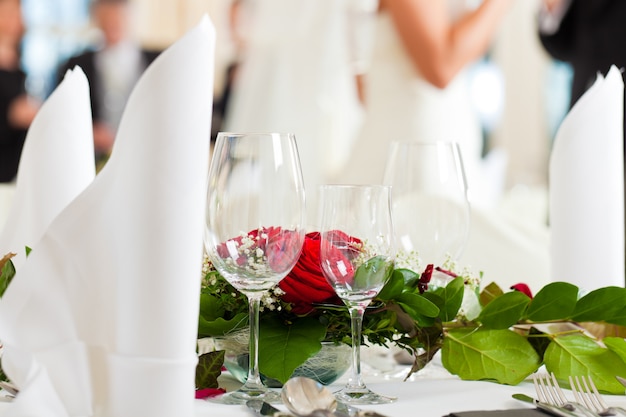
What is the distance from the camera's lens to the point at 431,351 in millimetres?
881

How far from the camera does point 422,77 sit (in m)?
2.52

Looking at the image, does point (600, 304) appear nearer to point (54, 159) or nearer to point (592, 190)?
point (592, 190)

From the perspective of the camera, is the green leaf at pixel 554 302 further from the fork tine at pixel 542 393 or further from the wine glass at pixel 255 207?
the wine glass at pixel 255 207

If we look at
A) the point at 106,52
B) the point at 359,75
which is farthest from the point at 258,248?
the point at 106,52

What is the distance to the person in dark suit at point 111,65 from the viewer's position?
7.04 m

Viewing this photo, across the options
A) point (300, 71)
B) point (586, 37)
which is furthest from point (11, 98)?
point (586, 37)

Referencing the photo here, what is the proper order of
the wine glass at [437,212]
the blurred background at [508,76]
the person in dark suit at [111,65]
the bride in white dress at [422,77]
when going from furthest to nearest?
the blurred background at [508,76], the person in dark suit at [111,65], the bride in white dress at [422,77], the wine glass at [437,212]

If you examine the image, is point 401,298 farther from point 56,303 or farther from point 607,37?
point 607,37

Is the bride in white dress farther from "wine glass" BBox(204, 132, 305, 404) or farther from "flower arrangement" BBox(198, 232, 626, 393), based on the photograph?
"wine glass" BBox(204, 132, 305, 404)

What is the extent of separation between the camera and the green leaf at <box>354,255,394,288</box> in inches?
30.5

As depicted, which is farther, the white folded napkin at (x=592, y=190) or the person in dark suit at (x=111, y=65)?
the person in dark suit at (x=111, y=65)

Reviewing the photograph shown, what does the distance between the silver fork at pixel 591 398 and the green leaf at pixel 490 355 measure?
5cm

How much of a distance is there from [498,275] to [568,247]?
0.45 meters

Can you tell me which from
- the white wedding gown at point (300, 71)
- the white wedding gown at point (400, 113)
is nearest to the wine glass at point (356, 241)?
the white wedding gown at point (400, 113)
